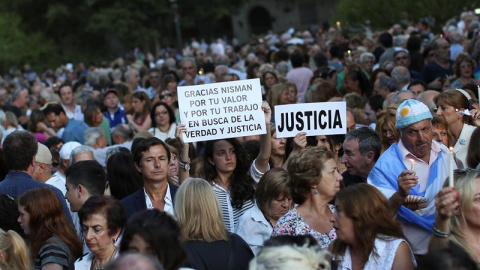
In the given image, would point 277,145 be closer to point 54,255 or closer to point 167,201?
point 167,201

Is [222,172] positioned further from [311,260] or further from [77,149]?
[311,260]

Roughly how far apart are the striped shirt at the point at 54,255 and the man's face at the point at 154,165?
107 centimetres

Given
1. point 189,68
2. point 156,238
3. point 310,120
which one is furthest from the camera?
point 189,68

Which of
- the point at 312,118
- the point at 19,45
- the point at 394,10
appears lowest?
the point at 312,118

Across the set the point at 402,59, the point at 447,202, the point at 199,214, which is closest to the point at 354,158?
the point at 199,214

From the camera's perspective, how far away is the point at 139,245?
17.1 feet

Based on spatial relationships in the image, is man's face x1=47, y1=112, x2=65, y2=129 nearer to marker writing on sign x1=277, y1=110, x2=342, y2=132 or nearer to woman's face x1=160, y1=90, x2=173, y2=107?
woman's face x1=160, y1=90, x2=173, y2=107

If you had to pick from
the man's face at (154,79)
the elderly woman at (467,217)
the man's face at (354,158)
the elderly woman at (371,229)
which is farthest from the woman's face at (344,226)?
the man's face at (154,79)

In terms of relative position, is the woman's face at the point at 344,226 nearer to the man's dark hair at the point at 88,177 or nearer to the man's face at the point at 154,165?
the man's face at the point at 154,165

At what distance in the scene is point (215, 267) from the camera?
6.39m

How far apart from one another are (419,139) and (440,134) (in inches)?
58.5

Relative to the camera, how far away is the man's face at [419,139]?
697 cm

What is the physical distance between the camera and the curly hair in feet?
27.3

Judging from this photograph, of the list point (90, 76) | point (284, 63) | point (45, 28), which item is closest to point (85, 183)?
point (284, 63)
